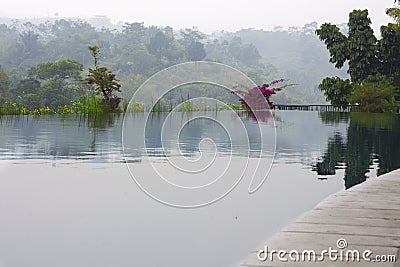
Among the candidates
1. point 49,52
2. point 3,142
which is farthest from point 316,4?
point 3,142

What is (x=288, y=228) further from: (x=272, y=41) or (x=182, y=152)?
(x=272, y=41)

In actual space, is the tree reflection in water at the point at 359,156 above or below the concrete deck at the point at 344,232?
above

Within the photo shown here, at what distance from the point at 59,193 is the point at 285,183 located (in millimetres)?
1553

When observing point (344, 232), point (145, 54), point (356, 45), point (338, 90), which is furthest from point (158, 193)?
point (145, 54)

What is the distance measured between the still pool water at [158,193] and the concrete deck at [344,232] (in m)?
0.23

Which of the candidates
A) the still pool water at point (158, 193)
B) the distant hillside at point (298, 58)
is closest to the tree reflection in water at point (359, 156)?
the still pool water at point (158, 193)

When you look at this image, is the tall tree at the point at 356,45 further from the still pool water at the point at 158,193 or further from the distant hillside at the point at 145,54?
the still pool water at the point at 158,193

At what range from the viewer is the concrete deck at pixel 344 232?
1.78 m

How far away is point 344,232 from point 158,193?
1.66 m

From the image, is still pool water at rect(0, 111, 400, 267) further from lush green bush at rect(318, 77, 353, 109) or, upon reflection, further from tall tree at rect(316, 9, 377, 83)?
tall tree at rect(316, 9, 377, 83)

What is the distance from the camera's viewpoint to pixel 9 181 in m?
3.82

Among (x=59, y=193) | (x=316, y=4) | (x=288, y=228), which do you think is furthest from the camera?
(x=316, y=4)

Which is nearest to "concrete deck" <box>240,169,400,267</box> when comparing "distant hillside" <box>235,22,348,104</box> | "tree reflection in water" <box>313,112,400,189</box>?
"tree reflection in water" <box>313,112,400,189</box>

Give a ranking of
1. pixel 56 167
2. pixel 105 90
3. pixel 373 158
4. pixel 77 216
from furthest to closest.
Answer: pixel 105 90
pixel 373 158
pixel 56 167
pixel 77 216
